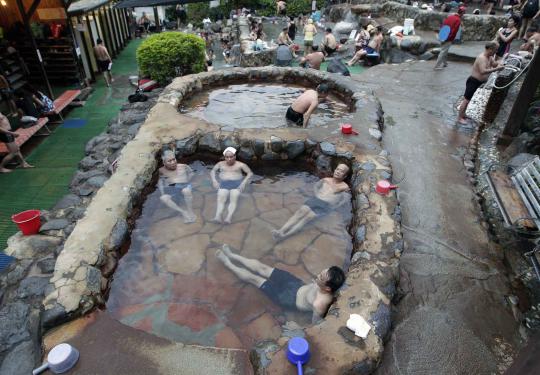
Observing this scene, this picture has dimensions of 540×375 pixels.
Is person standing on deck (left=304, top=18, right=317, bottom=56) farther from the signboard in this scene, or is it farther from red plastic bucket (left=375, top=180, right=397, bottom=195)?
red plastic bucket (left=375, top=180, right=397, bottom=195)

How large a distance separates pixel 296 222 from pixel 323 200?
74cm

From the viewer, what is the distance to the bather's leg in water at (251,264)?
4871 millimetres

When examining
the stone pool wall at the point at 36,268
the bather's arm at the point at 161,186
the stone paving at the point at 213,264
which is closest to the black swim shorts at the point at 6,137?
the stone pool wall at the point at 36,268

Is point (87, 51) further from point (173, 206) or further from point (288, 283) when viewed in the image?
point (288, 283)

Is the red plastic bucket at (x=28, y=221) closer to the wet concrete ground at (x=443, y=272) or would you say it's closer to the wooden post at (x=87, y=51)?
the wet concrete ground at (x=443, y=272)

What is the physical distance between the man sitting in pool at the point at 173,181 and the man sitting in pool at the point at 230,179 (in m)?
0.50

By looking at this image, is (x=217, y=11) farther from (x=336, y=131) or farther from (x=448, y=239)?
(x=448, y=239)

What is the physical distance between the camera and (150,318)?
4.34 meters

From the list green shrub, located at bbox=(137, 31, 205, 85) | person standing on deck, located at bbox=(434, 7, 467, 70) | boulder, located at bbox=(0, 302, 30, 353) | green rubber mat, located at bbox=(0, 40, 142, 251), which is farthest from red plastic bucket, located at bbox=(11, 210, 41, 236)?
person standing on deck, located at bbox=(434, 7, 467, 70)

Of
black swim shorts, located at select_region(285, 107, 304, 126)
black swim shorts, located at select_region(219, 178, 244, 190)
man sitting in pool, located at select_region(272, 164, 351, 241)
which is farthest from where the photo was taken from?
black swim shorts, located at select_region(285, 107, 304, 126)

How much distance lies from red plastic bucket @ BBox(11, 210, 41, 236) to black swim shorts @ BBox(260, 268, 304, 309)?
3827mm

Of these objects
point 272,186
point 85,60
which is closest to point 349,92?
point 272,186

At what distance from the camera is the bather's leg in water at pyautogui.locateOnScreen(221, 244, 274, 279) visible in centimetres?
487

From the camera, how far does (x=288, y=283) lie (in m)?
4.65
